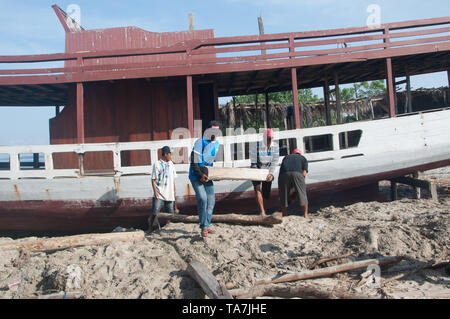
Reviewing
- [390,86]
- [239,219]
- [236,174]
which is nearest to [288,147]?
[390,86]

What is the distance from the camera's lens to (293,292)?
2.95m

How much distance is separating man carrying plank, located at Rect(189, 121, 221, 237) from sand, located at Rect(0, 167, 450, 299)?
0.36m

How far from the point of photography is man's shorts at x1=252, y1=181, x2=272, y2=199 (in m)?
5.21

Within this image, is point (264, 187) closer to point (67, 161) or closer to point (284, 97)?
point (67, 161)

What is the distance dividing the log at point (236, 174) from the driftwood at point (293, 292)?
158 centimetres

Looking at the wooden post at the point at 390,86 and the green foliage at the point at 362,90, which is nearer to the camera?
the wooden post at the point at 390,86

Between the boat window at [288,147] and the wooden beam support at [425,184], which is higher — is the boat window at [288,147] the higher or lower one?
the higher one

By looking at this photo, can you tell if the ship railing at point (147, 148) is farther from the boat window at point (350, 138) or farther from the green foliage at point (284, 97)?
the green foliage at point (284, 97)

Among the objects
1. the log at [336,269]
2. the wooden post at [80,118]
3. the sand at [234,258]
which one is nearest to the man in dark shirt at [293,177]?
the sand at [234,258]

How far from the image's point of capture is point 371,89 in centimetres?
2347

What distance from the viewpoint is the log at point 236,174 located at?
4.20 meters

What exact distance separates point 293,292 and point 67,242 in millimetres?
3026

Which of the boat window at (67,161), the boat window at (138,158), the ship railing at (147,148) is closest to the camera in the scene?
the ship railing at (147,148)

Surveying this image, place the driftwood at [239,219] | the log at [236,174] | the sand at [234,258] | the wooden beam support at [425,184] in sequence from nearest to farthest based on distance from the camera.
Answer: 1. the sand at [234,258]
2. the log at [236,174]
3. the driftwood at [239,219]
4. the wooden beam support at [425,184]
